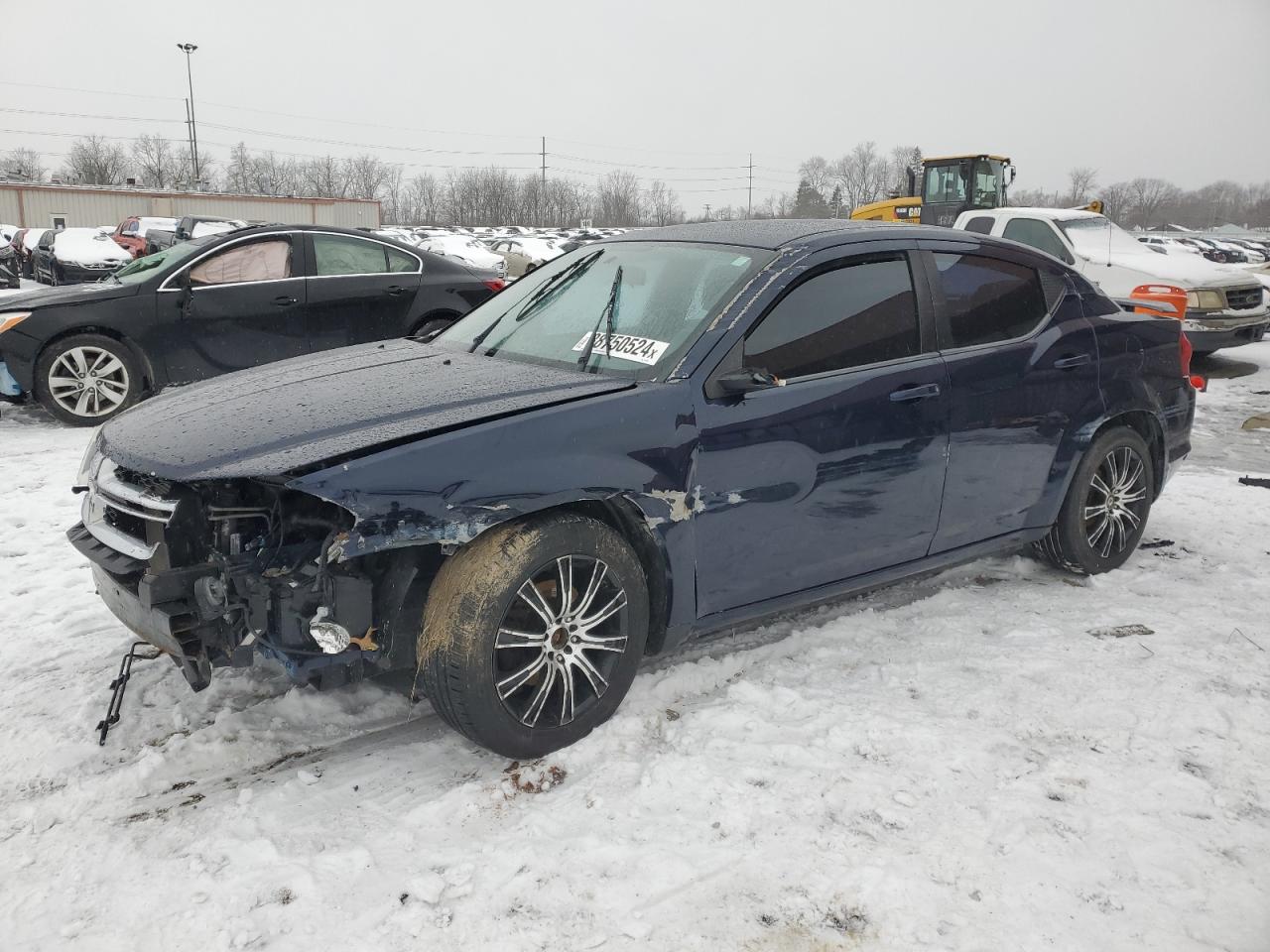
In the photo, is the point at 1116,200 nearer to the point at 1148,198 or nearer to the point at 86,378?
the point at 1148,198

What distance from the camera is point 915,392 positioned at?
358 cm

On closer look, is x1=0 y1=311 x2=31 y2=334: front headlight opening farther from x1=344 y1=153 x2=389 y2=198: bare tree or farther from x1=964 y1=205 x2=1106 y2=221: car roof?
x1=344 y1=153 x2=389 y2=198: bare tree

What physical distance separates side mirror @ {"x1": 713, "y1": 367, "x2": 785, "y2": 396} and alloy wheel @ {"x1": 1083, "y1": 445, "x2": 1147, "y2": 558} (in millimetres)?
2105

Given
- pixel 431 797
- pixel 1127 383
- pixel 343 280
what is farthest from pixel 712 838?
pixel 343 280

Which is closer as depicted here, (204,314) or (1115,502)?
(1115,502)

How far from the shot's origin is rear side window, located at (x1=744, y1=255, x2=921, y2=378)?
329 centimetres

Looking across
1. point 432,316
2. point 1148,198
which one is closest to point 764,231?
point 432,316

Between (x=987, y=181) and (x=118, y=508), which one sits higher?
(x=987, y=181)

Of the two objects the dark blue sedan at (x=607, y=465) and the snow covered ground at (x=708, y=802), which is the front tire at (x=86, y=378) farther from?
the dark blue sedan at (x=607, y=465)

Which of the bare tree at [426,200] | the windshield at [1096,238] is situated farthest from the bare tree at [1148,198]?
the windshield at [1096,238]

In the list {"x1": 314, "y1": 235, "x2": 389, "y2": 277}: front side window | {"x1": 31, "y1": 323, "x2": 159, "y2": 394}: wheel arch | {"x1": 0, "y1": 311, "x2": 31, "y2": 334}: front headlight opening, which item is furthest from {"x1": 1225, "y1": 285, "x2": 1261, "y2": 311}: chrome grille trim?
{"x1": 0, "y1": 311, "x2": 31, "y2": 334}: front headlight opening

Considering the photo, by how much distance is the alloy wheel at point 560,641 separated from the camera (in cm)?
281

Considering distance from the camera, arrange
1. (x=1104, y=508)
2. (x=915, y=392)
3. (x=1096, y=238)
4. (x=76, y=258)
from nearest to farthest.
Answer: (x=915, y=392) < (x=1104, y=508) < (x=1096, y=238) < (x=76, y=258)

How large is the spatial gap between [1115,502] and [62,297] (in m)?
7.51
